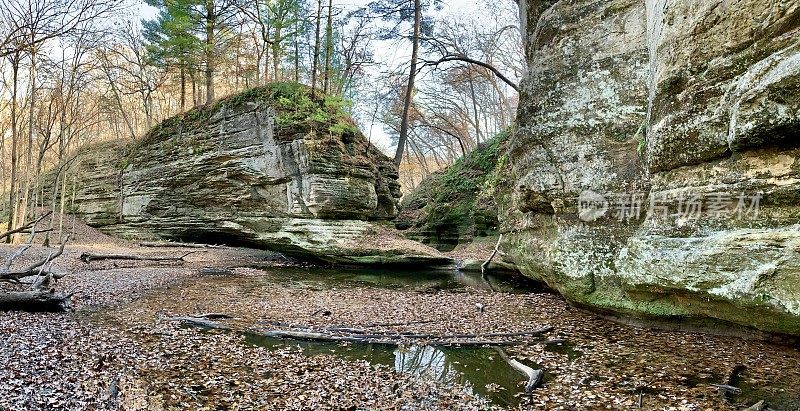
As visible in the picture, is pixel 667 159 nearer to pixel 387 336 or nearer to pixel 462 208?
pixel 387 336

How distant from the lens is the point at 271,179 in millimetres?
17719

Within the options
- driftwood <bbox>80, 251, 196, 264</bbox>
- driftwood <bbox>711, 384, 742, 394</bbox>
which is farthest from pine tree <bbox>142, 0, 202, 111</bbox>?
driftwood <bbox>711, 384, 742, 394</bbox>

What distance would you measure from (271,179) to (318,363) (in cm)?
1321

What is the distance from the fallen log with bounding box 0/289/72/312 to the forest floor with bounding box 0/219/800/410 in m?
0.29

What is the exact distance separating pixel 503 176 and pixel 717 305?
1064cm

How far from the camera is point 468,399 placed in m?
4.61

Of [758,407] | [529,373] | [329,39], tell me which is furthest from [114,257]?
[758,407]

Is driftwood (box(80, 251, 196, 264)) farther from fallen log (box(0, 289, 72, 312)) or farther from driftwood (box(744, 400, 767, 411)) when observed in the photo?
driftwood (box(744, 400, 767, 411))

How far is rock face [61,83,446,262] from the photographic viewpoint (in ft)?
56.8

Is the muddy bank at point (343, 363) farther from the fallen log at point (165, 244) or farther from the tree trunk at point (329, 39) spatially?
the tree trunk at point (329, 39)

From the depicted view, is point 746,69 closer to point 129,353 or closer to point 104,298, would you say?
point 129,353

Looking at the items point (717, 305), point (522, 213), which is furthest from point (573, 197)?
point (717, 305)

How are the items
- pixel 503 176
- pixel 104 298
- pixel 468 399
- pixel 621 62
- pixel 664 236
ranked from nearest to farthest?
pixel 468 399 < pixel 664 236 < pixel 621 62 < pixel 104 298 < pixel 503 176

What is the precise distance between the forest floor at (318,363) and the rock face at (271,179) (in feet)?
27.1
